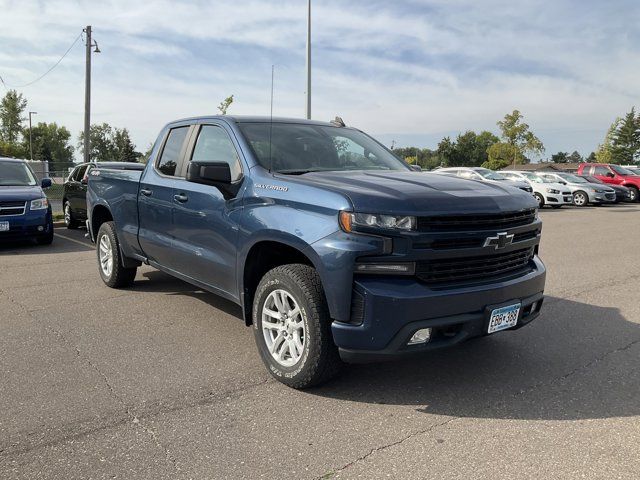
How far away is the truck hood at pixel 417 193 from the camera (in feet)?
10.7

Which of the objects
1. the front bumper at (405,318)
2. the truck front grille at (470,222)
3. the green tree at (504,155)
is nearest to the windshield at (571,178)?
the truck front grille at (470,222)

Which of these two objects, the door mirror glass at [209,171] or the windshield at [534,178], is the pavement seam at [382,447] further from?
the windshield at [534,178]

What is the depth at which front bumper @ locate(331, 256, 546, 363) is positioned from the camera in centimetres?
317

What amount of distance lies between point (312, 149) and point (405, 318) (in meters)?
1.95

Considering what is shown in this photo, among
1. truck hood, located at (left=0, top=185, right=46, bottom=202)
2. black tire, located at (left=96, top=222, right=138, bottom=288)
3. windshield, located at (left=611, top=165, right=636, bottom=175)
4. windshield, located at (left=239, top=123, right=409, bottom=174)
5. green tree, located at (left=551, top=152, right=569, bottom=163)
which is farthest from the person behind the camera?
green tree, located at (left=551, top=152, right=569, bottom=163)

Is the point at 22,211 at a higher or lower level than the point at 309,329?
higher

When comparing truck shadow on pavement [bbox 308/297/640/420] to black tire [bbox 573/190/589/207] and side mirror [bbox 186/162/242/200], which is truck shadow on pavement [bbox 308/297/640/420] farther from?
black tire [bbox 573/190/589/207]

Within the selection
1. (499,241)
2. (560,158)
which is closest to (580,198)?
(499,241)

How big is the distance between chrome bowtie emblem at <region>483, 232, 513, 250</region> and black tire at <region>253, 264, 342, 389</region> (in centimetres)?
111

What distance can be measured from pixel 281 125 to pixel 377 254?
2.03 meters

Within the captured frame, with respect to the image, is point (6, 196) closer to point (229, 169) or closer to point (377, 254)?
point (229, 169)

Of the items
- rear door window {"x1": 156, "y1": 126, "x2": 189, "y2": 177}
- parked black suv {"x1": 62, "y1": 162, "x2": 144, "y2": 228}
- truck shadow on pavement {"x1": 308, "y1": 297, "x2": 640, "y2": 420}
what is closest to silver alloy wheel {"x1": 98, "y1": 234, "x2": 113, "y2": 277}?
rear door window {"x1": 156, "y1": 126, "x2": 189, "y2": 177}

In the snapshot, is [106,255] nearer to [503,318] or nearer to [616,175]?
[503,318]

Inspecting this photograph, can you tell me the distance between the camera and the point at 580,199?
24453 millimetres
